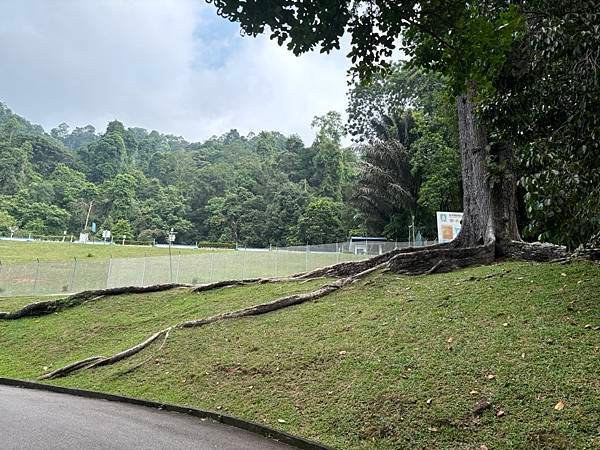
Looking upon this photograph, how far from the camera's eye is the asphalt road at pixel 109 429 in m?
4.97

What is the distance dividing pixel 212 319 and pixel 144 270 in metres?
12.4

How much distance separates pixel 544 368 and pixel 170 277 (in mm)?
18263

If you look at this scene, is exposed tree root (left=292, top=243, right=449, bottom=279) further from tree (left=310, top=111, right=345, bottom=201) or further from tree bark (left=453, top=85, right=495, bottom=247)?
tree (left=310, top=111, right=345, bottom=201)

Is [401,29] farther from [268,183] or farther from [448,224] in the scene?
[268,183]

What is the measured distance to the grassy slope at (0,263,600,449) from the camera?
464cm

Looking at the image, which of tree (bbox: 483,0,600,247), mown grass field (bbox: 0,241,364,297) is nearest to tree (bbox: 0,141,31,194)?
mown grass field (bbox: 0,241,364,297)

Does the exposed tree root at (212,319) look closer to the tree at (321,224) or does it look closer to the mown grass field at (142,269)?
the mown grass field at (142,269)

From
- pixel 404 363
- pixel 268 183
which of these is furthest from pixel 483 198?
pixel 268 183

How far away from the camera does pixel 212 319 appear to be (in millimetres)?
10070

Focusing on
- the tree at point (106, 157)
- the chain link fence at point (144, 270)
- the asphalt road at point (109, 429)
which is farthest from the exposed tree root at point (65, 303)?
the tree at point (106, 157)

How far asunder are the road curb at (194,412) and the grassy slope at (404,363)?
0.56 feet

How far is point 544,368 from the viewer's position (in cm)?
518

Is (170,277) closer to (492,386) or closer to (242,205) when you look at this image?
(492,386)

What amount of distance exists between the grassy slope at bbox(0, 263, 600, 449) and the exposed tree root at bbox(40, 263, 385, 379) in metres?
0.28
